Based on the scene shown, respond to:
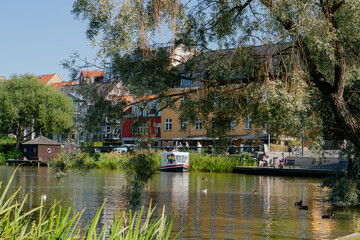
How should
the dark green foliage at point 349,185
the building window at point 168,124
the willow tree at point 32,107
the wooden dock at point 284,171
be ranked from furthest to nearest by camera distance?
the building window at point 168,124, the willow tree at point 32,107, the wooden dock at point 284,171, the dark green foliage at point 349,185

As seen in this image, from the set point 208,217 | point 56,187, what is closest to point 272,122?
point 208,217

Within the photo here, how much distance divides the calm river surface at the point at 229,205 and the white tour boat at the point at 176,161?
11.2 m

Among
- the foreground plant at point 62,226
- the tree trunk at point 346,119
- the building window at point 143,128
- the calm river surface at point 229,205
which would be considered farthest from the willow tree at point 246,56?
the foreground plant at point 62,226

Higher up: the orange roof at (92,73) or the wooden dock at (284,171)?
the orange roof at (92,73)

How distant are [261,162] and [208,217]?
27265 mm

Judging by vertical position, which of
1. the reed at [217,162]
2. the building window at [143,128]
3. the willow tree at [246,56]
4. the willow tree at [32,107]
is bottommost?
the reed at [217,162]

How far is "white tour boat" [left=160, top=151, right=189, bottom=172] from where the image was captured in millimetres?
46531

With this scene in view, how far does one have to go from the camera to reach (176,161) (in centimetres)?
4694

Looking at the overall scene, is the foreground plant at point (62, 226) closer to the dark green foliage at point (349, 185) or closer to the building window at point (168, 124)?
the dark green foliage at point (349, 185)

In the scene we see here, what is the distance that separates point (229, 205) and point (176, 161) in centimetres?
2436

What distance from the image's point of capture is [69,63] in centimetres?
1556

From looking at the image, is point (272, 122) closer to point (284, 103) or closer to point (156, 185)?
point (284, 103)

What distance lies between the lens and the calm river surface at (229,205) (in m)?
16.2

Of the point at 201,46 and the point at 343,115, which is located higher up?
the point at 201,46
